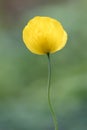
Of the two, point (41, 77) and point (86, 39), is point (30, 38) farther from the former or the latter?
point (86, 39)

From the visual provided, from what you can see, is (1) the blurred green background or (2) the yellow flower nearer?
(2) the yellow flower

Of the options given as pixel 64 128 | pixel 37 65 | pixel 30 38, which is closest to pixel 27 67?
pixel 37 65

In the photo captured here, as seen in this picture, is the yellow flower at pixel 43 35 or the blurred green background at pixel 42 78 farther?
the blurred green background at pixel 42 78

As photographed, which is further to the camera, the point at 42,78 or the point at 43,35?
the point at 42,78
